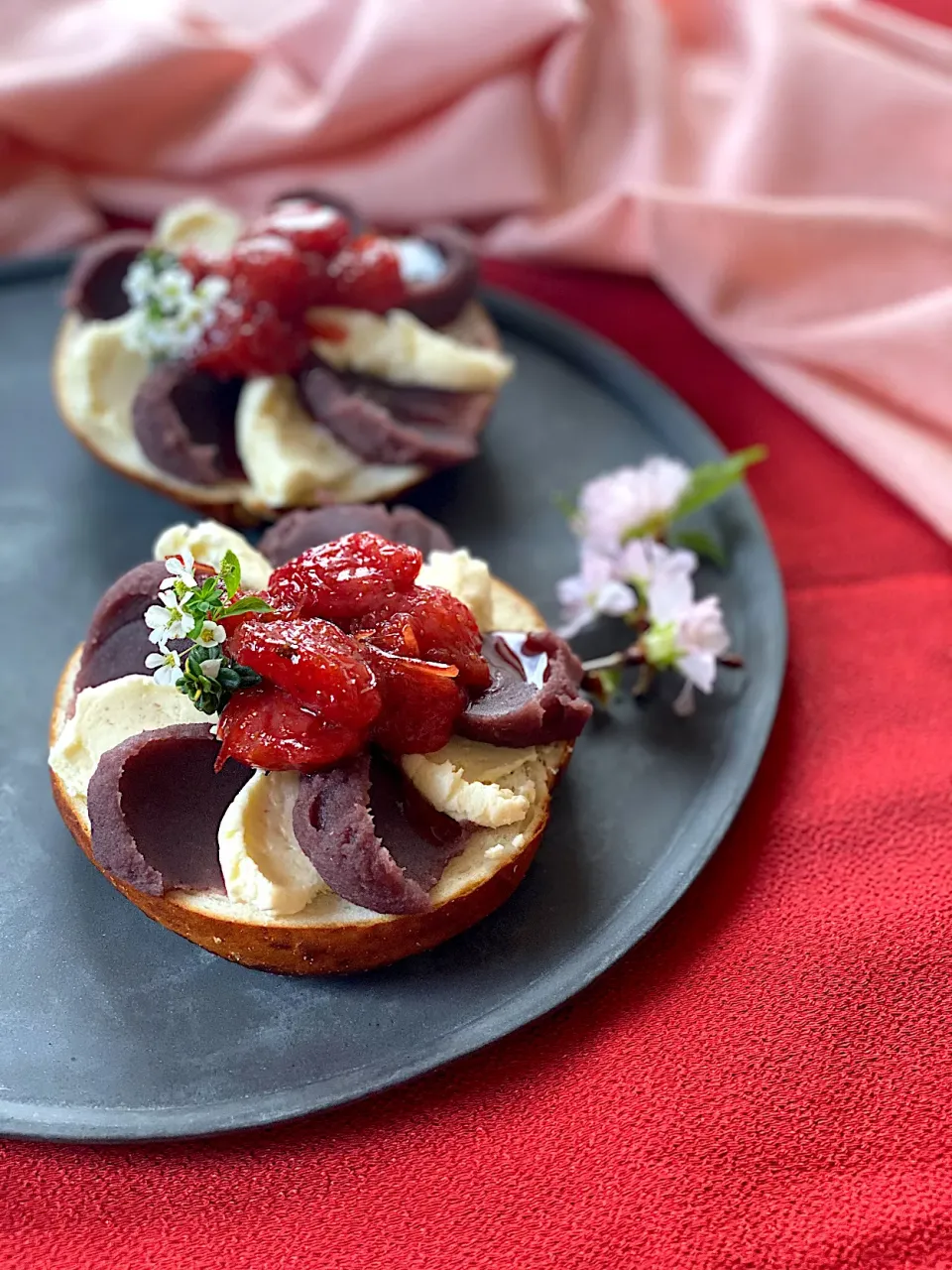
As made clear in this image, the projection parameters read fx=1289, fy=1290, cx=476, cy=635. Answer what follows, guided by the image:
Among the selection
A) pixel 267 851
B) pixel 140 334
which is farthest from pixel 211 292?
pixel 267 851

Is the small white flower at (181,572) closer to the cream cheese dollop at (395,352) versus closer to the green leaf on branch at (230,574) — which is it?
the green leaf on branch at (230,574)

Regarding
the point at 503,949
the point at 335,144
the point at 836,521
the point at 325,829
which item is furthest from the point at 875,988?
the point at 335,144

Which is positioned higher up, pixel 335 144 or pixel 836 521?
pixel 335 144

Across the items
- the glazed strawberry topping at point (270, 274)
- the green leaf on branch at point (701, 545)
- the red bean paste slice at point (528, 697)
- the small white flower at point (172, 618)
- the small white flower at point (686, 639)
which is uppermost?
the glazed strawberry topping at point (270, 274)

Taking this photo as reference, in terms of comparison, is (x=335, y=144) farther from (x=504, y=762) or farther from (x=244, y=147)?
(x=504, y=762)

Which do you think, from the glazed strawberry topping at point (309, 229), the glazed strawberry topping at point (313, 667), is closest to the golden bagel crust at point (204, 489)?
the glazed strawberry topping at point (309, 229)

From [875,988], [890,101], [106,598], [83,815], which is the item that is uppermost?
[890,101]
